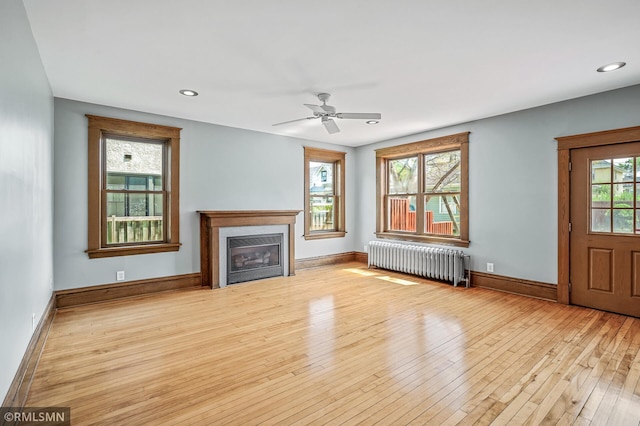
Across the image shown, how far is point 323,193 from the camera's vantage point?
704 centimetres

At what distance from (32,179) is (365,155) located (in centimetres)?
570

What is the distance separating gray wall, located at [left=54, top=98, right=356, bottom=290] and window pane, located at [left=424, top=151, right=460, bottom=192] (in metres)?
1.83

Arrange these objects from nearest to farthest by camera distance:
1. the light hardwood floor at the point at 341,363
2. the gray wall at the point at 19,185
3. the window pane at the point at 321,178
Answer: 1. the gray wall at the point at 19,185
2. the light hardwood floor at the point at 341,363
3. the window pane at the point at 321,178

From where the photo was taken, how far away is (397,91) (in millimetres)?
3861

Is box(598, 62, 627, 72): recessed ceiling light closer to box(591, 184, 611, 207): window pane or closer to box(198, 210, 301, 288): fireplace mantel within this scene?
box(591, 184, 611, 207): window pane

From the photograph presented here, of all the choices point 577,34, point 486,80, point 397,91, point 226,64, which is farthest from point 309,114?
point 577,34

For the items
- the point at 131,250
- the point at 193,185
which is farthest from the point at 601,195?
the point at 131,250

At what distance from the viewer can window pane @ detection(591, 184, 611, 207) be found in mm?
3928

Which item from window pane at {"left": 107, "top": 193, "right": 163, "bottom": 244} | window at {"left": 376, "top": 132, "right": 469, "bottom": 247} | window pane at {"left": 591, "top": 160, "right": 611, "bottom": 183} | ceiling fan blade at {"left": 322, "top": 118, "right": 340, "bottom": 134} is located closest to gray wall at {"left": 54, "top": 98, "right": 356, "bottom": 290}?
window pane at {"left": 107, "top": 193, "right": 163, "bottom": 244}

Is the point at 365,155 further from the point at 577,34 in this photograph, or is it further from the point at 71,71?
the point at 71,71

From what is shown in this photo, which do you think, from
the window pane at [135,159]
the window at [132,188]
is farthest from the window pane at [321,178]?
the window pane at [135,159]

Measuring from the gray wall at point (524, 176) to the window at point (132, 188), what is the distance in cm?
463

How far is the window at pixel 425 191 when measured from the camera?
18.0ft

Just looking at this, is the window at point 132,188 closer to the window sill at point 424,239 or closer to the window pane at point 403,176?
the window sill at point 424,239
